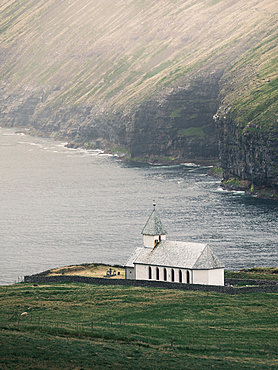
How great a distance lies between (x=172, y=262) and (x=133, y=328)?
Answer: 104 feet

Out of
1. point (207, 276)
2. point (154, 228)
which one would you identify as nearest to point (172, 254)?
point (154, 228)

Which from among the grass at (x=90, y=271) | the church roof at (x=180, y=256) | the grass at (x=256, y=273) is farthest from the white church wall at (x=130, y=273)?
the grass at (x=256, y=273)

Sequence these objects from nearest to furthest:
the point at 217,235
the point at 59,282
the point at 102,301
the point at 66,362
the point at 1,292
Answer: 1. the point at 66,362
2. the point at 102,301
3. the point at 1,292
4. the point at 59,282
5. the point at 217,235

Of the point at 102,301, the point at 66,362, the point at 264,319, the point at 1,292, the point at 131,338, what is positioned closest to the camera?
the point at 66,362

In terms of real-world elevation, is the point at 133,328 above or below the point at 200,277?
below

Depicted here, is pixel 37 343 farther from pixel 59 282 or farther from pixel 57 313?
pixel 59 282

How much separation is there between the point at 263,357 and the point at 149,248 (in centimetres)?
5108

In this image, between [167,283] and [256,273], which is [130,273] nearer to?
[167,283]

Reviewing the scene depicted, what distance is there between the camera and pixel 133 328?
8894 cm

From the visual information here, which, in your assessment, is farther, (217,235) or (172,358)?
(217,235)

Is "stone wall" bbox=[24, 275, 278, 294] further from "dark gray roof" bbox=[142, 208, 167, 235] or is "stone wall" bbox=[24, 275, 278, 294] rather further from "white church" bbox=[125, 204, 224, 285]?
"dark gray roof" bbox=[142, 208, 167, 235]

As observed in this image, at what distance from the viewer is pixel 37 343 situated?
243 feet

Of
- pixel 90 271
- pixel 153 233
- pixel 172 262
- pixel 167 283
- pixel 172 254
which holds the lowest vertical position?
pixel 90 271

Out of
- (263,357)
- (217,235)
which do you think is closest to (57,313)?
(263,357)
